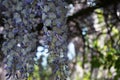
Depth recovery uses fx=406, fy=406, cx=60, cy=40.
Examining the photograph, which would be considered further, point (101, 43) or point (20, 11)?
point (101, 43)

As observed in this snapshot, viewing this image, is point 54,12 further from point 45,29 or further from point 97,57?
point 97,57

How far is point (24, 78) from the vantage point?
2.11 metres

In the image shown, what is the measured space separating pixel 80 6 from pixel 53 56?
165 cm

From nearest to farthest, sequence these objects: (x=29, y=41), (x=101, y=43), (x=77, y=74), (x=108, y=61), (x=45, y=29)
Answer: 1. (x=45, y=29)
2. (x=29, y=41)
3. (x=108, y=61)
4. (x=101, y=43)
5. (x=77, y=74)

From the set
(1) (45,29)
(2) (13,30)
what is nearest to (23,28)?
(2) (13,30)

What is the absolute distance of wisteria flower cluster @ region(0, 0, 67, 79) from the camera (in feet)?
6.70

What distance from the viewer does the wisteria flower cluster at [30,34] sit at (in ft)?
6.70

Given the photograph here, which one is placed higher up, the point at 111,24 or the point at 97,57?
the point at 111,24

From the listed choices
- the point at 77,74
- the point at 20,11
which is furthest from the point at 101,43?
the point at 20,11

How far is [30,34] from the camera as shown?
215 centimetres

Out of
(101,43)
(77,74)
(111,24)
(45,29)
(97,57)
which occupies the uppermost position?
(45,29)

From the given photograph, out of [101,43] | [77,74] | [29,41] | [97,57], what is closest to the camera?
[29,41]

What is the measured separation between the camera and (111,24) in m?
3.72

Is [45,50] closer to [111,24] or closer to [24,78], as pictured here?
[24,78]
